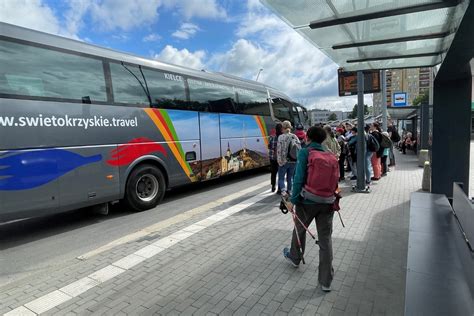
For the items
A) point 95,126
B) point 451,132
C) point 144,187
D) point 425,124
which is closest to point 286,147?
point 451,132

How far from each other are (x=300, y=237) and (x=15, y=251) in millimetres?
4483

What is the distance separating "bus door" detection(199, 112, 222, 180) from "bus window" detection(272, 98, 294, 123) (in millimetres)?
4489

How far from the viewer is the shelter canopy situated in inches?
146

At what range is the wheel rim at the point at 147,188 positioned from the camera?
7012mm

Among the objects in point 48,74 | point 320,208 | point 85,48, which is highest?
point 85,48

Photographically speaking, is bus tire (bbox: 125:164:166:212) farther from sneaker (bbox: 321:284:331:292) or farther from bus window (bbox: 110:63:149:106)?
sneaker (bbox: 321:284:331:292)

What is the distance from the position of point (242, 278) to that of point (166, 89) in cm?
525

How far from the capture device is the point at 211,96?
9.11 meters

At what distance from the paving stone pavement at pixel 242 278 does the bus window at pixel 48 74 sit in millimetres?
2880

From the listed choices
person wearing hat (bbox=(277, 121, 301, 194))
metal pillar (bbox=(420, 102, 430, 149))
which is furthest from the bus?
metal pillar (bbox=(420, 102, 430, 149))

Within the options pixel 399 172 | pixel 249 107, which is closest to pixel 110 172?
pixel 249 107

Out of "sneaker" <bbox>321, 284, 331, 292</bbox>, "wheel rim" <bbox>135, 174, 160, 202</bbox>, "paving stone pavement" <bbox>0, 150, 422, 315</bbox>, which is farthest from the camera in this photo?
"wheel rim" <bbox>135, 174, 160, 202</bbox>

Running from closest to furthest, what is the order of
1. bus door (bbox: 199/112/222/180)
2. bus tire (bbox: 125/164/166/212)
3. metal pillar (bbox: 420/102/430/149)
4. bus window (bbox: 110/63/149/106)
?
bus window (bbox: 110/63/149/106) < bus tire (bbox: 125/164/166/212) < bus door (bbox: 199/112/222/180) < metal pillar (bbox: 420/102/430/149)

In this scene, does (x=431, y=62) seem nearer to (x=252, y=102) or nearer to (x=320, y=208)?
(x=320, y=208)
